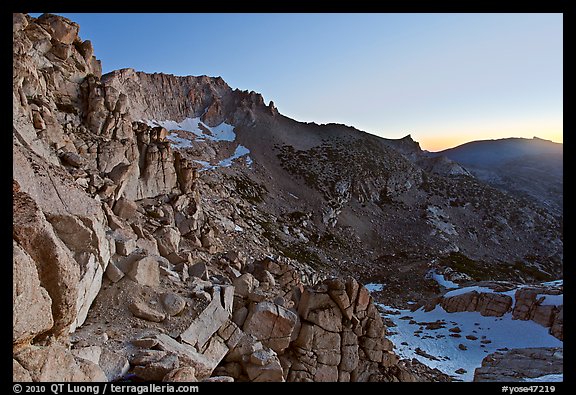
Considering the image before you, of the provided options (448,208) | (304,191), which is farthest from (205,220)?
(448,208)

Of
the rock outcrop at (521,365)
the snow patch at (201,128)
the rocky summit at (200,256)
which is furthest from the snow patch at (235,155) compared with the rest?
the rock outcrop at (521,365)

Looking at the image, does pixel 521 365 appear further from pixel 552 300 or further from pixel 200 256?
pixel 200 256

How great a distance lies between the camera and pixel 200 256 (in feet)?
85.2

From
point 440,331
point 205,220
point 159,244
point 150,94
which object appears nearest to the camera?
point 159,244

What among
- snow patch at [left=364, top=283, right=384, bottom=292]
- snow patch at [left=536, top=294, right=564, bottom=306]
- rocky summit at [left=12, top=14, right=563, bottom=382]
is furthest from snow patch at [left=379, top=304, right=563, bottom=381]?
snow patch at [left=364, top=283, right=384, bottom=292]

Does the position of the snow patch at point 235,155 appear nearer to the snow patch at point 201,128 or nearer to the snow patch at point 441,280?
the snow patch at point 201,128

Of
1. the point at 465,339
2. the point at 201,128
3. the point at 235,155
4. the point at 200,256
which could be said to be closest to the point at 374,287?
the point at 465,339

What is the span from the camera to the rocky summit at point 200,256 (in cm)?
937

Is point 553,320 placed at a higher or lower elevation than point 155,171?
lower

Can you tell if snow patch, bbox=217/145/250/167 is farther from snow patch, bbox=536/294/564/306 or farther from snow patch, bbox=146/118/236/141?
snow patch, bbox=536/294/564/306

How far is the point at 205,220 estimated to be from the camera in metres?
39.5

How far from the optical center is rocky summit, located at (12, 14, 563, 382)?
369 inches
